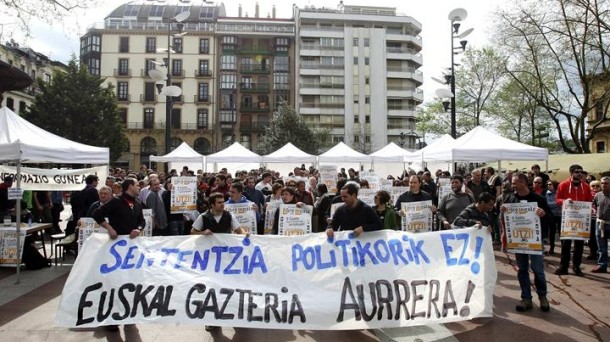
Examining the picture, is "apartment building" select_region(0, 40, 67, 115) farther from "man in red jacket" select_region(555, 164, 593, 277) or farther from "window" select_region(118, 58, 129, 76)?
"man in red jacket" select_region(555, 164, 593, 277)

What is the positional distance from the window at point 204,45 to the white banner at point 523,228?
64721 millimetres

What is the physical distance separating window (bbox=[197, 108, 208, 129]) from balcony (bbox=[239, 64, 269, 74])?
7.99 meters

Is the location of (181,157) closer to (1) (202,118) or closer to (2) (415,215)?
(2) (415,215)

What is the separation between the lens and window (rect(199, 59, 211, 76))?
66125 mm

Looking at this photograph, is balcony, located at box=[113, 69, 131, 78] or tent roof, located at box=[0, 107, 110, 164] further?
balcony, located at box=[113, 69, 131, 78]

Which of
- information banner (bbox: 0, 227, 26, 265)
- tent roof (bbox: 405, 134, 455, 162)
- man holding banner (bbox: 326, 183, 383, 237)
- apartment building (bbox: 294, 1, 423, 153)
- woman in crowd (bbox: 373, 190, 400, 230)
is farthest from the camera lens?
apartment building (bbox: 294, 1, 423, 153)

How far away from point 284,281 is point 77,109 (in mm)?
44508

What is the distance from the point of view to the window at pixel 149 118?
63812mm

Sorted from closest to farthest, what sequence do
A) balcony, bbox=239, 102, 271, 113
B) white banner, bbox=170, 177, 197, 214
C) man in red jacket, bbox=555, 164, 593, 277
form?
man in red jacket, bbox=555, 164, 593, 277 → white banner, bbox=170, 177, 197, 214 → balcony, bbox=239, 102, 271, 113

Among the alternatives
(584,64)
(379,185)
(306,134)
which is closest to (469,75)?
(584,64)

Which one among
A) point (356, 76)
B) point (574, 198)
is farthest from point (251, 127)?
point (574, 198)

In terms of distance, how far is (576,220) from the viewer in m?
8.62

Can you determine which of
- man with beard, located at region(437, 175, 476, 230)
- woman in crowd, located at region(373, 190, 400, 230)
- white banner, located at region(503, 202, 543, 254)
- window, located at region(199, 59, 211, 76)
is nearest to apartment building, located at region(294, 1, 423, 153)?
window, located at region(199, 59, 211, 76)

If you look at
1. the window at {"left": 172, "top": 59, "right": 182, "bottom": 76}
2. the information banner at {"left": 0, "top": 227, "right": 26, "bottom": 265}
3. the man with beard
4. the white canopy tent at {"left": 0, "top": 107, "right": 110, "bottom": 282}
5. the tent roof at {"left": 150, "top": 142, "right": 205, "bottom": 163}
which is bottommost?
the information banner at {"left": 0, "top": 227, "right": 26, "bottom": 265}
